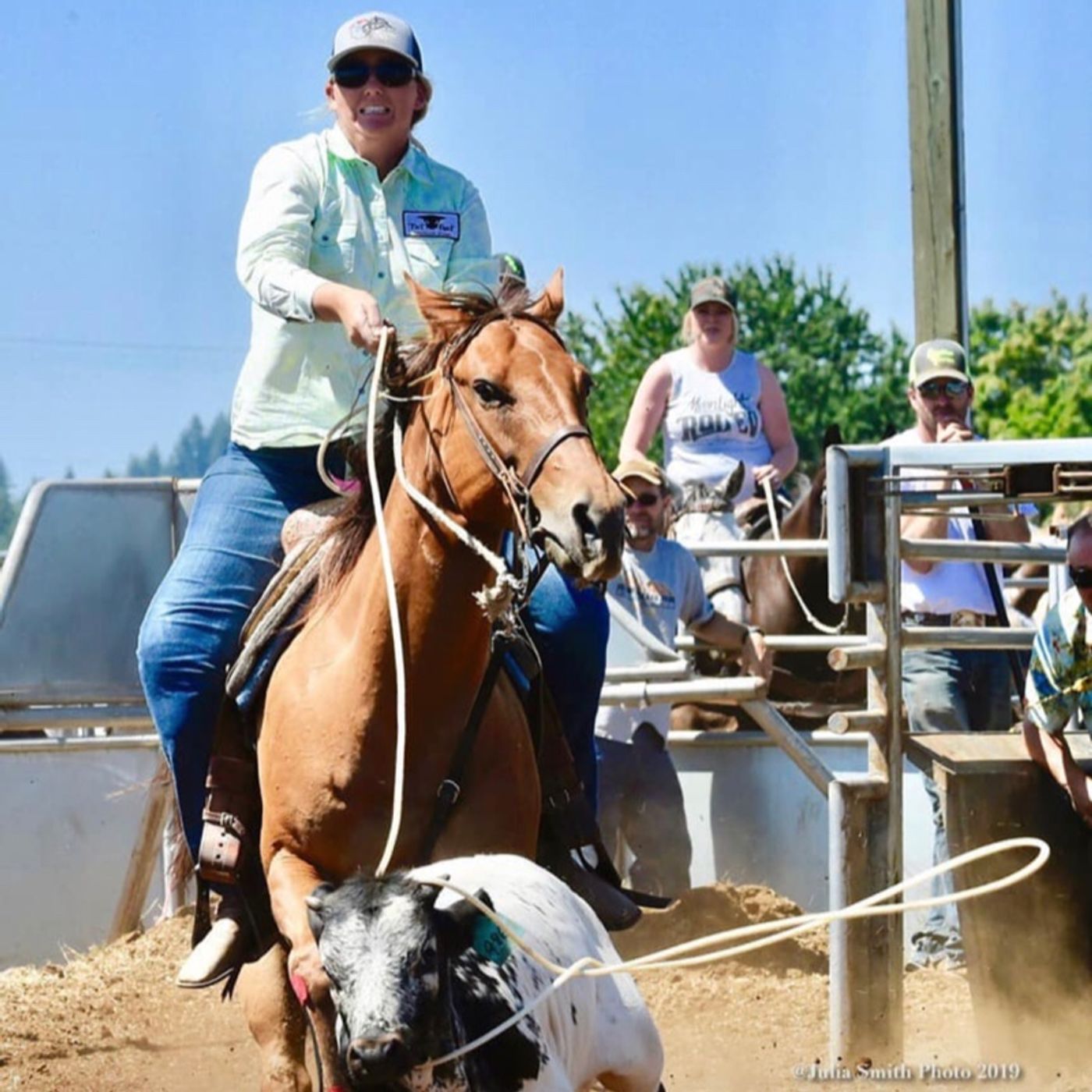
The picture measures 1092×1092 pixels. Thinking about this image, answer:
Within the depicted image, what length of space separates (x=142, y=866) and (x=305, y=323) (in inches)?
162

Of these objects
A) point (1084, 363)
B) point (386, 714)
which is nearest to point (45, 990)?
point (386, 714)

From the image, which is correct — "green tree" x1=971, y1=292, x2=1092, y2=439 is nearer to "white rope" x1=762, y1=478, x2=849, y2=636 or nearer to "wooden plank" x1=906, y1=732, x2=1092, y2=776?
"white rope" x1=762, y1=478, x2=849, y2=636

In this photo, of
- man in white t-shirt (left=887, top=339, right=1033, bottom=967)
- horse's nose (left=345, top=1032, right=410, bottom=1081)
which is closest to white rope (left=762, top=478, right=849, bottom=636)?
man in white t-shirt (left=887, top=339, right=1033, bottom=967)

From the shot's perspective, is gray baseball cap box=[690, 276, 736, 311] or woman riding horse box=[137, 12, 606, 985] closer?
woman riding horse box=[137, 12, 606, 985]

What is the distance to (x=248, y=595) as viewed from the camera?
5.94 meters

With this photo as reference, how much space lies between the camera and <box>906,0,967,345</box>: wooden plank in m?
10.8

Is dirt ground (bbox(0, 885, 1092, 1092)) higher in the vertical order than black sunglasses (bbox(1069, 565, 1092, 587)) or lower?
lower

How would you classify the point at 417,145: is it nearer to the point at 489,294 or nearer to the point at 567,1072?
the point at 489,294

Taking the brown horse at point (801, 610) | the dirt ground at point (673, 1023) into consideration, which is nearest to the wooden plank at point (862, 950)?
the dirt ground at point (673, 1023)

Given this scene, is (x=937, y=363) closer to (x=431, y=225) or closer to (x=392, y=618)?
(x=431, y=225)

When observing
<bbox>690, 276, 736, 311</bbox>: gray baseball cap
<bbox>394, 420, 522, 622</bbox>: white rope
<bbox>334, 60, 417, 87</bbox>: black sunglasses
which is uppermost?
<bbox>334, 60, 417, 87</bbox>: black sunglasses

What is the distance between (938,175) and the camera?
10852mm

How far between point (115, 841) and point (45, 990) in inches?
52.9

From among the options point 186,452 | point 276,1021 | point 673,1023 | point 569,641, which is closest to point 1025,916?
point 673,1023
